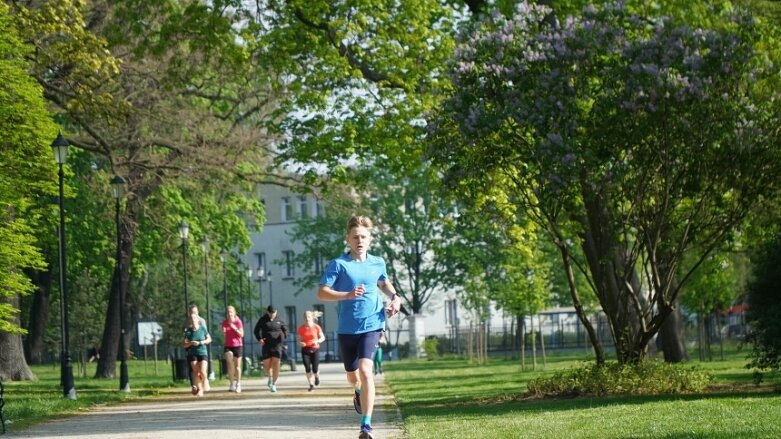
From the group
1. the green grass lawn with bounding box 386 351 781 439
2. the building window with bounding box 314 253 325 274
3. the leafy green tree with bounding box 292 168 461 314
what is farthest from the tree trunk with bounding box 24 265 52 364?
the building window with bounding box 314 253 325 274

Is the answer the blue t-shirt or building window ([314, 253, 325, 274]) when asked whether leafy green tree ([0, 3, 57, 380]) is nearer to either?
the blue t-shirt

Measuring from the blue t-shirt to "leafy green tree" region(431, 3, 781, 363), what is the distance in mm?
7386

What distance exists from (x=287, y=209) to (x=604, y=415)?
270ft

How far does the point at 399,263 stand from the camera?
82875 mm

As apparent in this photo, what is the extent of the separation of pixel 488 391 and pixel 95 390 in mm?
10313

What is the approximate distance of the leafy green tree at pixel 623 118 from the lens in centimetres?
1988

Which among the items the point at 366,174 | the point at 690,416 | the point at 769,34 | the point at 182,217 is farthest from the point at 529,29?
the point at 182,217

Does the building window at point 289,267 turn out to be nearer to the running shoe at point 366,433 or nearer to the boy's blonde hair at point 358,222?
the boy's blonde hair at point 358,222

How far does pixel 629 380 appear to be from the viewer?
21625mm

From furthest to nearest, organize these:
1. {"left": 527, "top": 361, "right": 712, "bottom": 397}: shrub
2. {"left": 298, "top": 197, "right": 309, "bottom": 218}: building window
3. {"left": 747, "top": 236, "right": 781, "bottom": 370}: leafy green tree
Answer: {"left": 298, "top": 197, "right": 309, "bottom": 218}: building window
{"left": 527, "top": 361, "right": 712, "bottom": 397}: shrub
{"left": 747, "top": 236, "right": 781, "bottom": 370}: leafy green tree

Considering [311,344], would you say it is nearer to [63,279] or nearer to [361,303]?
[63,279]

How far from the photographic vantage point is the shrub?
70.5 feet

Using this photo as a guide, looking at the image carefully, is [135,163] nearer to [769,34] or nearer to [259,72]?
[259,72]

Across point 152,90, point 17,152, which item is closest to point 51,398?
point 17,152
